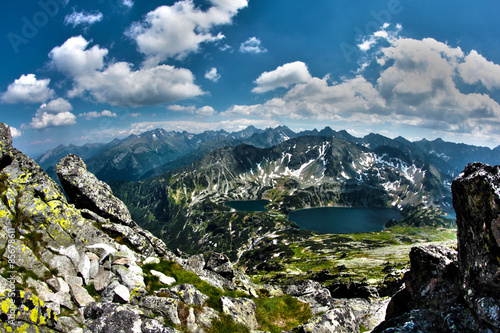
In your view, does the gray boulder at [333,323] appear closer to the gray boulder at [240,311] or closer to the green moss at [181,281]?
the gray boulder at [240,311]

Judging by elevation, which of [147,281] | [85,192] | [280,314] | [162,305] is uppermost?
[85,192]

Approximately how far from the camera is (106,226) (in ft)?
98.5

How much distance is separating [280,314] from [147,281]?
584 inches

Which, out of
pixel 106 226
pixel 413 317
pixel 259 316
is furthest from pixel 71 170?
pixel 413 317

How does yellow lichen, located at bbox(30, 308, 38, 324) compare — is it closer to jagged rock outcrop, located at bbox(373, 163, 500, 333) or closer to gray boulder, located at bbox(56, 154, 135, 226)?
jagged rock outcrop, located at bbox(373, 163, 500, 333)

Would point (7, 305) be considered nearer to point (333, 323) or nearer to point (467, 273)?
point (333, 323)

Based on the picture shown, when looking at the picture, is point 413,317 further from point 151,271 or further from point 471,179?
point 151,271

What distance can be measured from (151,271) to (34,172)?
18372 millimetres

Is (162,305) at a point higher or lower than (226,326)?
higher

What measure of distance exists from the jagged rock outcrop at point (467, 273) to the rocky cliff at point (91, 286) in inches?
325

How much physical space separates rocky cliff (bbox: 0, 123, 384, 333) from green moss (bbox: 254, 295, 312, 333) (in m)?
0.12

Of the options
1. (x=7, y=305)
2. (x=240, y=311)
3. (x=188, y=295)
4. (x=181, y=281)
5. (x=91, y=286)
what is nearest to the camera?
(x=7, y=305)

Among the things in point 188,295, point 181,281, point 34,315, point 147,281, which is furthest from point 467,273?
point 147,281

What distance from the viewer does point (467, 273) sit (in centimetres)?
1230
